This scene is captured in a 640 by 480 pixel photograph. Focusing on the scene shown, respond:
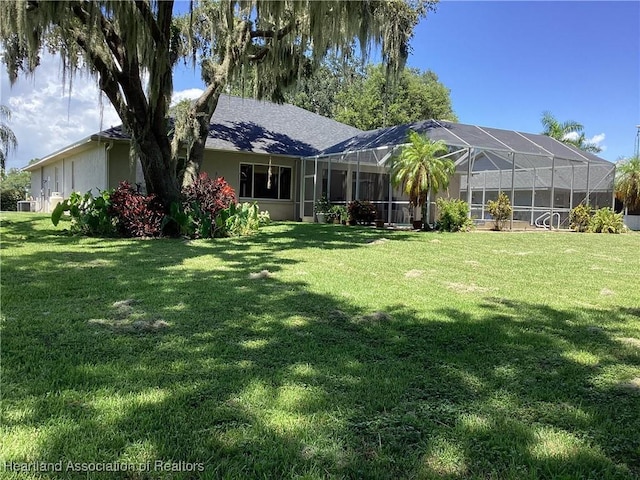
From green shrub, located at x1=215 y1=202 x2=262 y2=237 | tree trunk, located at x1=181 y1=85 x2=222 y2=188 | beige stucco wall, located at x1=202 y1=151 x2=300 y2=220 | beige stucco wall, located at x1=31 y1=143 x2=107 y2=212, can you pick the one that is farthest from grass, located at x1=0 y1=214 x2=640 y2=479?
beige stucco wall, located at x1=202 y1=151 x2=300 y2=220

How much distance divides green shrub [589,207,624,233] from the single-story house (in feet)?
4.39

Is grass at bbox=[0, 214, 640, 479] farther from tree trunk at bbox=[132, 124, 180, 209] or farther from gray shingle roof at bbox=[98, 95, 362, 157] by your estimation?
gray shingle roof at bbox=[98, 95, 362, 157]

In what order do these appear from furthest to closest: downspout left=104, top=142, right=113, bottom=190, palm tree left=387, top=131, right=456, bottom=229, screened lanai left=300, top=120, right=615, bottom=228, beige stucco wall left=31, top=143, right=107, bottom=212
Result: 1. beige stucco wall left=31, top=143, right=107, bottom=212
2. screened lanai left=300, top=120, right=615, bottom=228
3. downspout left=104, top=142, right=113, bottom=190
4. palm tree left=387, top=131, right=456, bottom=229

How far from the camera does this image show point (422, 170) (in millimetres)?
12508

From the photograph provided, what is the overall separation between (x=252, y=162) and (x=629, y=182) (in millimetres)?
14931

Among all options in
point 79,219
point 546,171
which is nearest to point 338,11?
point 79,219

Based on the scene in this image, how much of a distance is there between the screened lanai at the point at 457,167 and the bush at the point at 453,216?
1.44 m

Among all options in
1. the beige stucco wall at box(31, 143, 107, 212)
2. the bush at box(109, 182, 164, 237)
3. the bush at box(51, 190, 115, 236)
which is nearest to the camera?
the bush at box(109, 182, 164, 237)

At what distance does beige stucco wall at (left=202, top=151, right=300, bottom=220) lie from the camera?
16500 mm

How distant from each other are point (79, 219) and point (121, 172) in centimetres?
578

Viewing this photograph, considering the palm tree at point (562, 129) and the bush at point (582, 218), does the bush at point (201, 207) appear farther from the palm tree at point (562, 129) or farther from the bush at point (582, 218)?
the palm tree at point (562, 129)

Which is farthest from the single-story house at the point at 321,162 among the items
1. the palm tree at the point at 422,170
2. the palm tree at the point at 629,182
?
the palm tree at the point at 629,182

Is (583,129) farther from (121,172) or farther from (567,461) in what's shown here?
(567,461)

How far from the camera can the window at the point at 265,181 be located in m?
17.2
